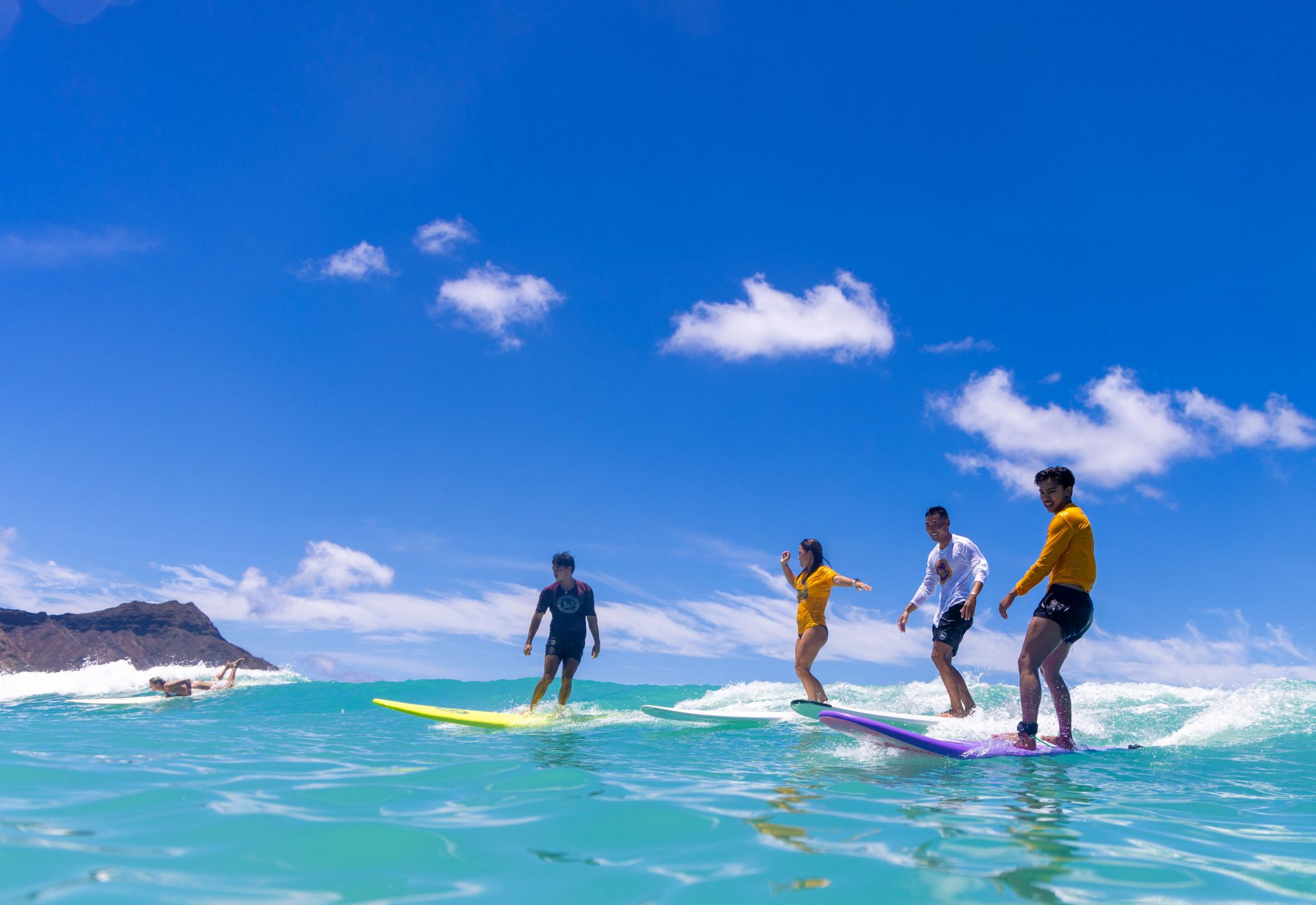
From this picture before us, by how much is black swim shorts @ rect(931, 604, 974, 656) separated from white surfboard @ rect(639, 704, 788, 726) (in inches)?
76.2

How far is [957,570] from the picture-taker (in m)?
8.43

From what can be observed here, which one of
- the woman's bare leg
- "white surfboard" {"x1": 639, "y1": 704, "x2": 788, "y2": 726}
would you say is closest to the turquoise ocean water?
"white surfboard" {"x1": 639, "y1": 704, "x2": 788, "y2": 726}

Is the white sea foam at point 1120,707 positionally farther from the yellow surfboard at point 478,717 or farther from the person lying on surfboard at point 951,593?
the yellow surfboard at point 478,717

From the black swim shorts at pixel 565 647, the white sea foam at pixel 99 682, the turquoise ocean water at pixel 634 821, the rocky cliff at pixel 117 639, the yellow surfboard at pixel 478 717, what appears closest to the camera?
the turquoise ocean water at pixel 634 821

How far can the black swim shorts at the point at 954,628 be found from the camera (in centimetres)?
828

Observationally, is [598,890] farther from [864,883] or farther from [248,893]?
[248,893]

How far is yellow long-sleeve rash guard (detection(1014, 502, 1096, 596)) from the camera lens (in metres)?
6.27

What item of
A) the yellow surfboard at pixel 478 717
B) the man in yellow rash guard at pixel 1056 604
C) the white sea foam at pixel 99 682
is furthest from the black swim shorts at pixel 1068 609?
the white sea foam at pixel 99 682

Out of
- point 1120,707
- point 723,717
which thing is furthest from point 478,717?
point 1120,707

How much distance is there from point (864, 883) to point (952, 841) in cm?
76

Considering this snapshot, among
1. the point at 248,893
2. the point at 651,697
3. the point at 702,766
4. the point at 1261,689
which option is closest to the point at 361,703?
the point at 651,697

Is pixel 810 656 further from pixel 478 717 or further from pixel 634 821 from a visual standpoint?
pixel 634 821

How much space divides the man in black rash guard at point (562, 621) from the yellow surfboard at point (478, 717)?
635 mm

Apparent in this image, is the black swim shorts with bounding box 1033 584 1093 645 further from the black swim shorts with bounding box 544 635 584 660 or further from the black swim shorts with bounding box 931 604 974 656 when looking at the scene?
the black swim shorts with bounding box 544 635 584 660
